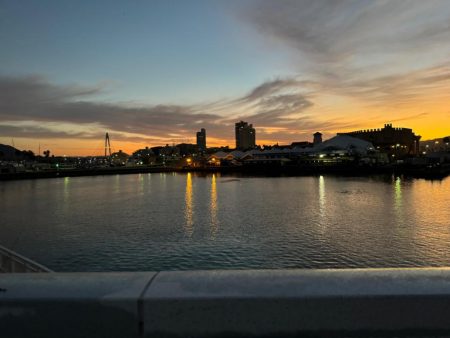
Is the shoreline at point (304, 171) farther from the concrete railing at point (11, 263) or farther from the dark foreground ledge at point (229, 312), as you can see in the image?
the dark foreground ledge at point (229, 312)

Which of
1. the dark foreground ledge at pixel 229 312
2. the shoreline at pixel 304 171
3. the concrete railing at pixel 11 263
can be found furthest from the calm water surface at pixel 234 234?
the shoreline at pixel 304 171

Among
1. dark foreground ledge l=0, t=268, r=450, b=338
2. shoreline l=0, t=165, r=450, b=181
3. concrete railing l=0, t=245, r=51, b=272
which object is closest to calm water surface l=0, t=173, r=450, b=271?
concrete railing l=0, t=245, r=51, b=272

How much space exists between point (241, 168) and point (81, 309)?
157 m

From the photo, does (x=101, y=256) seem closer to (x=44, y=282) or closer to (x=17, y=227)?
(x=17, y=227)

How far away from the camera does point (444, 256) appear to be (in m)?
22.5

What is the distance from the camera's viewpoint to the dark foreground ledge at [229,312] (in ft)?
7.39

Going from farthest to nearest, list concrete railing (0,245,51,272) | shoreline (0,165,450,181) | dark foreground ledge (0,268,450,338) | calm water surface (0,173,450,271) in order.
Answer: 1. shoreline (0,165,450,181)
2. calm water surface (0,173,450,271)
3. concrete railing (0,245,51,272)
4. dark foreground ledge (0,268,450,338)

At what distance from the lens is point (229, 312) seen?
89.7 inches

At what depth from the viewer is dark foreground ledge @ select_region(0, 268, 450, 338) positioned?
7.39ft

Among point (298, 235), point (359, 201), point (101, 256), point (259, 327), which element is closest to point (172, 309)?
point (259, 327)

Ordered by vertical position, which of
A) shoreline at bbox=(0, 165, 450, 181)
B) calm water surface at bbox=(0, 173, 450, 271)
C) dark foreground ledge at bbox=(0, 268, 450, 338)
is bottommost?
calm water surface at bbox=(0, 173, 450, 271)

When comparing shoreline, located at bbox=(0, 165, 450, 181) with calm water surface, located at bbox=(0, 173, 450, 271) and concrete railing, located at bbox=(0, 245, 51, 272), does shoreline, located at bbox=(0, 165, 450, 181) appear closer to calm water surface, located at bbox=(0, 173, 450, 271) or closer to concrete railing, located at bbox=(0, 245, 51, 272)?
calm water surface, located at bbox=(0, 173, 450, 271)

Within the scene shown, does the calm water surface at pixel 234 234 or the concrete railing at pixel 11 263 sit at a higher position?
the concrete railing at pixel 11 263

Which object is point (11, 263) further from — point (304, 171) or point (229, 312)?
point (304, 171)
